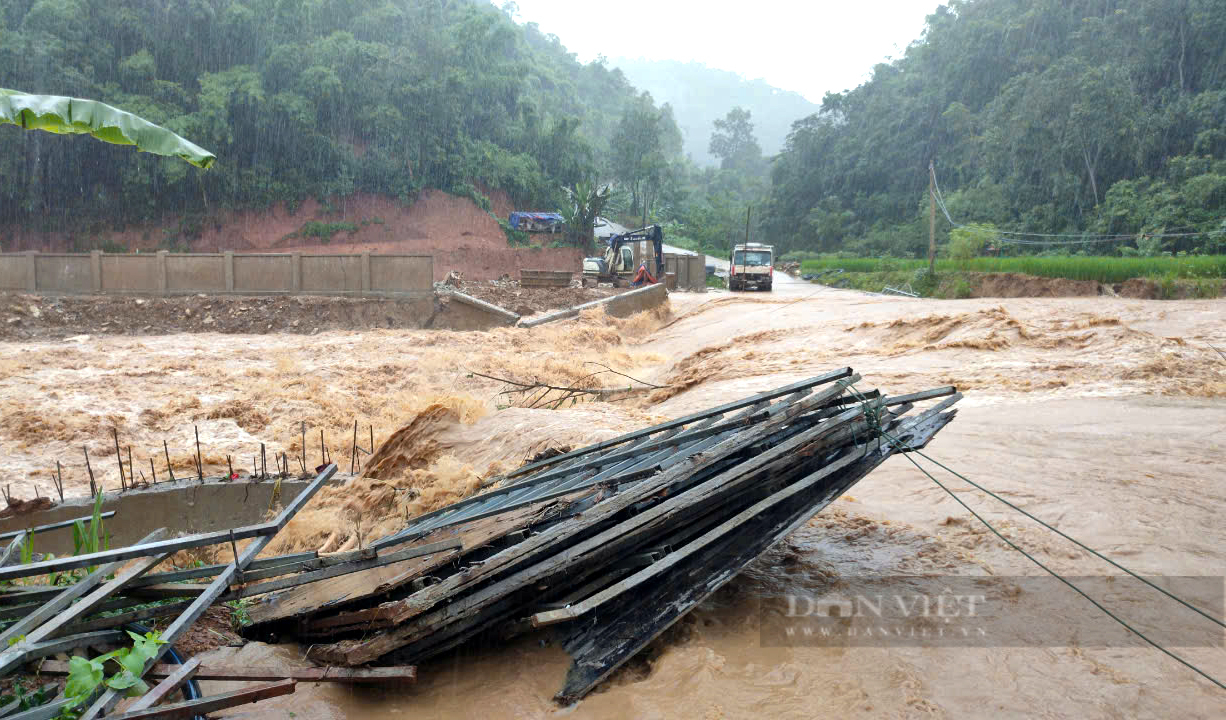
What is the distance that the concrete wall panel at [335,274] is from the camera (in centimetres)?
2180

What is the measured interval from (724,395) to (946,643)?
7.13 m

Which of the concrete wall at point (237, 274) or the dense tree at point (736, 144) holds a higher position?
the dense tree at point (736, 144)

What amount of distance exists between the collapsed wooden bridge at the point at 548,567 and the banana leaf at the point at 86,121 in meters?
4.46

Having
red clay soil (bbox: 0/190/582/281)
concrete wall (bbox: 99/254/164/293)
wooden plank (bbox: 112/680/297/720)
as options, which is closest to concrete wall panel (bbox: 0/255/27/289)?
concrete wall (bbox: 99/254/164/293)

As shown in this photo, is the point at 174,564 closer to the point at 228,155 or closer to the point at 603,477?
the point at 603,477

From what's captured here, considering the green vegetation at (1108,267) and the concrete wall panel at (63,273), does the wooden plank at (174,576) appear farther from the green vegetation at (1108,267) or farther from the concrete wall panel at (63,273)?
the green vegetation at (1108,267)

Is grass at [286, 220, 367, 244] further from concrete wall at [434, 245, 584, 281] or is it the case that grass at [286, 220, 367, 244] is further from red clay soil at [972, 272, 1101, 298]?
red clay soil at [972, 272, 1101, 298]

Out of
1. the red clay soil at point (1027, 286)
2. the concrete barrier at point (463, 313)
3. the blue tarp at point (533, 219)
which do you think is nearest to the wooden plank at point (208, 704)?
the concrete barrier at point (463, 313)

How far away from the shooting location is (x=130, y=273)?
21.8 m

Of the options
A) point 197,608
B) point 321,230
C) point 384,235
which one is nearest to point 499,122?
point 384,235

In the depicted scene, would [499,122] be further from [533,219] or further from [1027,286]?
[1027,286]

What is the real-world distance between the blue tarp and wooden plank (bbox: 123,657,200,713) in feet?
167

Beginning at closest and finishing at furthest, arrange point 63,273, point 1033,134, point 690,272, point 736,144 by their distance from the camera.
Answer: point 63,273
point 690,272
point 1033,134
point 736,144

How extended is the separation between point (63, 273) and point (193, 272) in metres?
3.72
